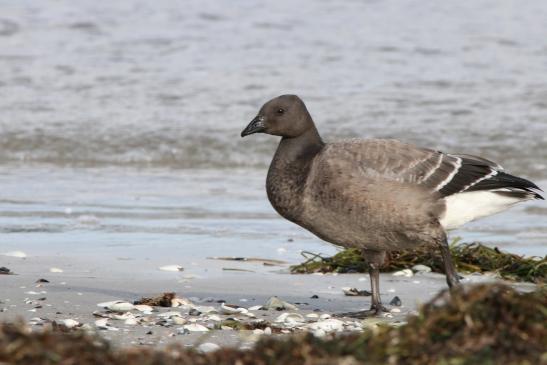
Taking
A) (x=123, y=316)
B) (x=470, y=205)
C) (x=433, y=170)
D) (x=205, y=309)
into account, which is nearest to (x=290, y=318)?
(x=205, y=309)

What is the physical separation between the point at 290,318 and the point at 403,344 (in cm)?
248

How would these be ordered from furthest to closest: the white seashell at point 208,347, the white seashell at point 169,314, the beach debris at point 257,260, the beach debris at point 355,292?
the beach debris at point 257,260 → the beach debris at point 355,292 → the white seashell at point 169,314 → the white seashell at point 208,347

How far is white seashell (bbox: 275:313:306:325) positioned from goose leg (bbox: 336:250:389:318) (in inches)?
14.9

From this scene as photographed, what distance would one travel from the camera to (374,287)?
8.15 metres

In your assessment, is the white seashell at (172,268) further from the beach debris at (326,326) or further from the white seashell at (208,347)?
the white seashell at (208,347)

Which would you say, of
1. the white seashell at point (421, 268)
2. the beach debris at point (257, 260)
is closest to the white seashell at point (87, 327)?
the beach debris at point (257, 260)

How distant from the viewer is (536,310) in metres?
5.34

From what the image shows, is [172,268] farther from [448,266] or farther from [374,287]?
[448,266]

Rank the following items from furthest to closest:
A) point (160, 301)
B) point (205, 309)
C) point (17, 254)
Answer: point (17, 254), point (160, 301), point (205, 309)

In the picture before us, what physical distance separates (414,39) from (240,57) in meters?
3.72

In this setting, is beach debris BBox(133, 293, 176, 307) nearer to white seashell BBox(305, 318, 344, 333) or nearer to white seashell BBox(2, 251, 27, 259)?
white seashell BBox(305, 318, 344, 333)

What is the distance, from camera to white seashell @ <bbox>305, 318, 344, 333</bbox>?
23.3ft

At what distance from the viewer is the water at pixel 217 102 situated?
11258 mm

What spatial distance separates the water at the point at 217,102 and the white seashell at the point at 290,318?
2.52m
